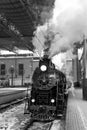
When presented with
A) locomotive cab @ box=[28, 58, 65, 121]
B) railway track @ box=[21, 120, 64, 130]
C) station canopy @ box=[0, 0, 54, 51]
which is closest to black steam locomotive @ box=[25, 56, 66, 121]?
locomotive cab @ box=[28, 58, 65, 121]

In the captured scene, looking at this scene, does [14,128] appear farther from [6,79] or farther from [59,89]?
[6,79]

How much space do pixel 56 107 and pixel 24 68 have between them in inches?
1688

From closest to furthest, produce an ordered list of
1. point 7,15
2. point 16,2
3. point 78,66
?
point 16,2
point 7,15
point 78,66

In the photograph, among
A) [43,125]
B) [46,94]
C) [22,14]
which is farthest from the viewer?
[22,14]

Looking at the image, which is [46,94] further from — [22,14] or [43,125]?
[22,14]

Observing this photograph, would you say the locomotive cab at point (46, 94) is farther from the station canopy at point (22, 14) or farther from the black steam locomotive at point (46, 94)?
the station canopy at point (22, 14)

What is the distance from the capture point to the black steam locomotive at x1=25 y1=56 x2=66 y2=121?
901 cm

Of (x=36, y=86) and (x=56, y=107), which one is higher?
(x=36, y=86)

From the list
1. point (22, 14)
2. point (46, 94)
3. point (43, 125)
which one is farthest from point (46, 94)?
point (22, 14)

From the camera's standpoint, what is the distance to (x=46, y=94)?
9242 mm

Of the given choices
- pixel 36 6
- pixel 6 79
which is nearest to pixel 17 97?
pixel 36 6

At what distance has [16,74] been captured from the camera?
2009 inches

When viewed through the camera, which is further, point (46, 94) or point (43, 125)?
point (46, 94)

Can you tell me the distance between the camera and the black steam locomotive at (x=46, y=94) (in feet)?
29.6
